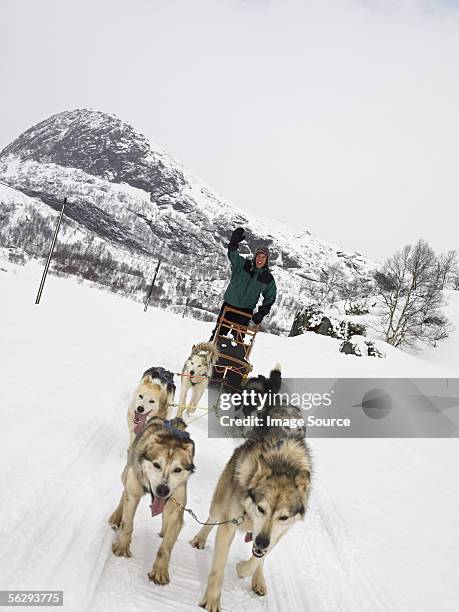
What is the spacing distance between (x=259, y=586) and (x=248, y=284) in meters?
4.97

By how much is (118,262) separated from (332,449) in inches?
5083

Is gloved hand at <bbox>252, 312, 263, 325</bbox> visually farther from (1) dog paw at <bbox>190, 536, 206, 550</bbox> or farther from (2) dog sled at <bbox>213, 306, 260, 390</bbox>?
(1) dog paw at <bbox>190, 536, 206, 550</bbox>

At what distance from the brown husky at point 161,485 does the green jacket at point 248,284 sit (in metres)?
4.54

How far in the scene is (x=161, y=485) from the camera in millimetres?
2424

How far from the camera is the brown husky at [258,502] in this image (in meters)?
2.33

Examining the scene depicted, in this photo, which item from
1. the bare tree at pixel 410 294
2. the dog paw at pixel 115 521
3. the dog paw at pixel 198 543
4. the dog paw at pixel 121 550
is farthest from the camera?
the bare tree at pixel 410 294

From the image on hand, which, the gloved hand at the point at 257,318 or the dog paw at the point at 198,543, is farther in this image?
the gloved hand at the point at 257,318

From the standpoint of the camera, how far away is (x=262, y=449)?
2.85 m

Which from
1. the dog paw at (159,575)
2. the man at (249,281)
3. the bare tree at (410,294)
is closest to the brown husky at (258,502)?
the dog paw at (159,575)

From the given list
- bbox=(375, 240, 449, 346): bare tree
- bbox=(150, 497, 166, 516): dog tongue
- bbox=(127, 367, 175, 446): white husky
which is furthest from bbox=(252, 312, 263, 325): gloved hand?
bbox=(375, 240, 449, 346): bare tree

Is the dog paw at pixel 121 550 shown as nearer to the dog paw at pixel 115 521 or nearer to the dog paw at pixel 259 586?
the dog paw at pixel 115 521

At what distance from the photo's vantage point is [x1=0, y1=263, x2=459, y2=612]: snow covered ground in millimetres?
2385

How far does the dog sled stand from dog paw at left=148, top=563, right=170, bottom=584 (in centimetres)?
442

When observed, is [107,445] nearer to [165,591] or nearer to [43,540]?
[43,540]
